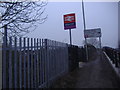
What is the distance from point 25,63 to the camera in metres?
4.54

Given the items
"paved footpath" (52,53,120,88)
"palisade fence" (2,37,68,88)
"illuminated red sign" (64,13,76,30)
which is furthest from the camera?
"illuminated red sign" (64,13,76,30)

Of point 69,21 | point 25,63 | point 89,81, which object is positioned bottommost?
point 89,81

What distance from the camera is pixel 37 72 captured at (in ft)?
17.6

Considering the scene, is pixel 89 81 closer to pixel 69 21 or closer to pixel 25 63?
pixel 25 63

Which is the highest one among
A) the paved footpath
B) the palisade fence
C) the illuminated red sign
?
the illuminated red sign

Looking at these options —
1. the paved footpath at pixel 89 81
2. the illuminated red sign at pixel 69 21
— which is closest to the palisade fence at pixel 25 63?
the paved footpath at pixel 89 81

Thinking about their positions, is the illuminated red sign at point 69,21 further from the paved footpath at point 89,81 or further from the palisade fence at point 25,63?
the palisade fence at point 25,63

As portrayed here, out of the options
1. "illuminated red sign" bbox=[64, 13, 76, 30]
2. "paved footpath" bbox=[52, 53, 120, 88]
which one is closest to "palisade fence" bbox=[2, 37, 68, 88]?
"paved footpath" bbox=[52, 53, 120, 88]

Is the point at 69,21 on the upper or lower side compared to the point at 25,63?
upper

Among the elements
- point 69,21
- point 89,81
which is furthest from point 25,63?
point 69,21

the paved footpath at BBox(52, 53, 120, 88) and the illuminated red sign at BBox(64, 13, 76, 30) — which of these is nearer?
the paved footpath at BBox(52, 53, 120, 88)

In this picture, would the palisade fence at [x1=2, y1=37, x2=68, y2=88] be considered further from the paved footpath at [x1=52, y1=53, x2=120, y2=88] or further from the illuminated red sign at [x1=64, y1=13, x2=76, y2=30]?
the illuminated red sign at [x1=64, y1=13, x2=76, y2=30]

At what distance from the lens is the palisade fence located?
3.87m

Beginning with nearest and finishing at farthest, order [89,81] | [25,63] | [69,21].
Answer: [25,63]
[89,81]
[69,21]
